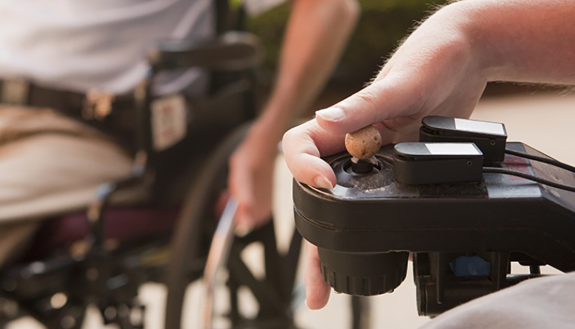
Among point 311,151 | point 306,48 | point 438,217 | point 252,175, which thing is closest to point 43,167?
point 252,175

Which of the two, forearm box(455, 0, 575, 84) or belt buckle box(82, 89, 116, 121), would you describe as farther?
belt buckle box(82, 89, 116, 121)

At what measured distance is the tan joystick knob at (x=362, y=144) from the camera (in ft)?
1.85

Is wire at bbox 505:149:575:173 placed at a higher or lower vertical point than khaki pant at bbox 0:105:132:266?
higher

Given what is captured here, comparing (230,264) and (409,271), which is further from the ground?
(409,271)

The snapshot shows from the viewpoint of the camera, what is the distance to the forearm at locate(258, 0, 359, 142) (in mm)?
1485

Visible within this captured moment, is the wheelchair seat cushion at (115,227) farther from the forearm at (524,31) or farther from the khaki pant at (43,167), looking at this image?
the forearm at (524,31)

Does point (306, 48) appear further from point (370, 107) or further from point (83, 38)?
point (370, 107)

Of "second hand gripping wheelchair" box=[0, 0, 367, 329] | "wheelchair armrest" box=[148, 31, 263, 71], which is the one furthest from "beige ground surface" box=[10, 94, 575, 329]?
"wheelchair armrest" box=[148, 31, 263, 71]

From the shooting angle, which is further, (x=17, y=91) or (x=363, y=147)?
(x=17, y=91)

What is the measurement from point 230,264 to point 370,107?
0.96 metres

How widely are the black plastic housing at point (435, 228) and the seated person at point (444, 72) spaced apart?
0.03 metres

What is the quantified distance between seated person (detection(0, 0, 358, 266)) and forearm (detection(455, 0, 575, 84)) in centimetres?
76

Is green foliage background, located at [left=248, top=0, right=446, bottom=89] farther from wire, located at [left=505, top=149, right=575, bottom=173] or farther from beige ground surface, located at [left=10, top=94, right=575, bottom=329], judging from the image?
wire, located at [left=505, top=149, right=575, bottom=173]

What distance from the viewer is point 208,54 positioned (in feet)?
4.37
